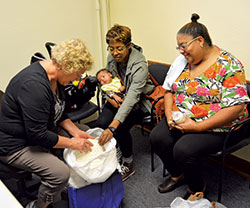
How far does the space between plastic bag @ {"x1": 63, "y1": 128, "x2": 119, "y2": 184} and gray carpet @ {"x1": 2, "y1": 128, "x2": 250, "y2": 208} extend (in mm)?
454

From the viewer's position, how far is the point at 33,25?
261 cm

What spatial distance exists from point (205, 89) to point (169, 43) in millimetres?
928

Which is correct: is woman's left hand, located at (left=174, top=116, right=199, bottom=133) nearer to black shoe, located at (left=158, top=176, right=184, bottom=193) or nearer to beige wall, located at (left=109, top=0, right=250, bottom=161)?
black shoe, located at (left=158, top=176, right=184, bottom=193)

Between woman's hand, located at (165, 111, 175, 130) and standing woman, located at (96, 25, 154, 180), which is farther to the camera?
standing woman, located at (96, 25, 154, 180)

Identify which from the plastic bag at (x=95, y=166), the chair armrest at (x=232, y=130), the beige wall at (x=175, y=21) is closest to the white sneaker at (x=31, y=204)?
the plastic bag at (x=95, y=166)

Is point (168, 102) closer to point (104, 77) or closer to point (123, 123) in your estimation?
point (123, 123)

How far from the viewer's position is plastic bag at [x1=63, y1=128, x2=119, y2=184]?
1483 mm

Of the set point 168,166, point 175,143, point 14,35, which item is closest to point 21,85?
point 175,143

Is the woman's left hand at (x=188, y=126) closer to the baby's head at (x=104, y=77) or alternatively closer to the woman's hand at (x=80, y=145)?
the woman's hand at (x=80, y=145)

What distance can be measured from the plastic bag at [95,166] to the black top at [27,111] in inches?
6.5

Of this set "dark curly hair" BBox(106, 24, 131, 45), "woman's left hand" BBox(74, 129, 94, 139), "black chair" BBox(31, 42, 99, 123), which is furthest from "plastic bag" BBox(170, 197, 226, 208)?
"dark curly hair" BBox(106, 24, 131, 45)

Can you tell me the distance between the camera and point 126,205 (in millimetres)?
1855

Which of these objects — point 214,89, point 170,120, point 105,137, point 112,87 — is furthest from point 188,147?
point 112,87

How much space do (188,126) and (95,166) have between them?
665mm
